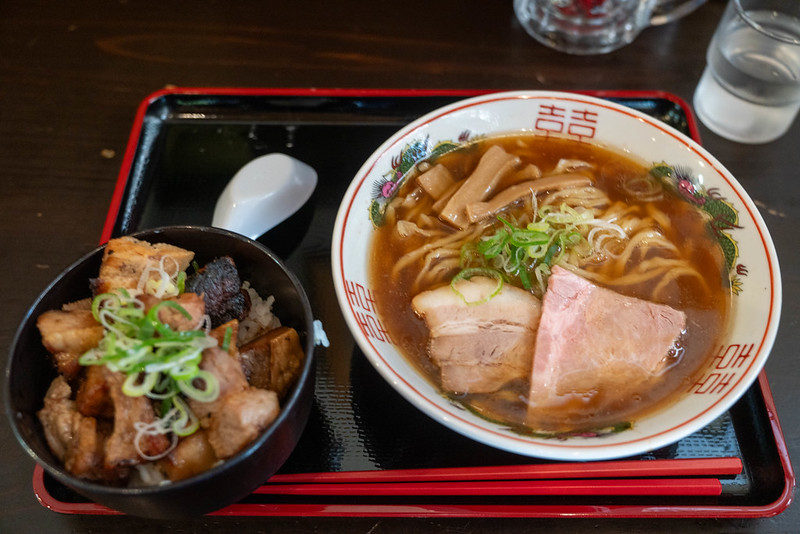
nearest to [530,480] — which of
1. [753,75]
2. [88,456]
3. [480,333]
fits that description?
[480,333]

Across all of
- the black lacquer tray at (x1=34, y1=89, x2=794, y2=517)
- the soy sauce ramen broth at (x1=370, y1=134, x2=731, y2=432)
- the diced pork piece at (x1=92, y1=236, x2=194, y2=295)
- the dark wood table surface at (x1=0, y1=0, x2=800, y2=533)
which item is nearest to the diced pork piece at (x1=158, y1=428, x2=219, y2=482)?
the black lacquer tray at (x1=34, y1=89, x2=794, y2=517)

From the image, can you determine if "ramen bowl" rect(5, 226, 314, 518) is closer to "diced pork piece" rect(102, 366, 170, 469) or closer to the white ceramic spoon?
"diced pork piece" rect(102, 366, 170, 469)

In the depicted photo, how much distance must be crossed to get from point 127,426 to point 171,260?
0.44 metres

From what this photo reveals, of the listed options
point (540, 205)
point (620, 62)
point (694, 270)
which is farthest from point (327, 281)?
point (620, 62)

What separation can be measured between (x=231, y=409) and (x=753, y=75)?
2.37 metres

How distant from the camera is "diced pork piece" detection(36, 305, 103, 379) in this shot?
1.39m

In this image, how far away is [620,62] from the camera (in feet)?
9.19

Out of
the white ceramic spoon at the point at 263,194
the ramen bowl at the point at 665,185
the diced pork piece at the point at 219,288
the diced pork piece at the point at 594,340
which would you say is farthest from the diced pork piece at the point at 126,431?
the diced pork piece at the point at 594,340

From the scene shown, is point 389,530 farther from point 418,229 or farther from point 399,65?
point 399,65

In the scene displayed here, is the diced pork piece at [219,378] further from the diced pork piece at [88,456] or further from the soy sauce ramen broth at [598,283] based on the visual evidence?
the soy sauce ramen broth at [598,283]

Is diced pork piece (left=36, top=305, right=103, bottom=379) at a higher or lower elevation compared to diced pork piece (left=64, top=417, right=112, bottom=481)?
higher

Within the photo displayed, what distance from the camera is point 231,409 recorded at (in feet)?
4.17

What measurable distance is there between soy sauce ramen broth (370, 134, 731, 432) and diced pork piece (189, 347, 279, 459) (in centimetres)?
50

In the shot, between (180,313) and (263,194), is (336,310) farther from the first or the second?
(180,313)
